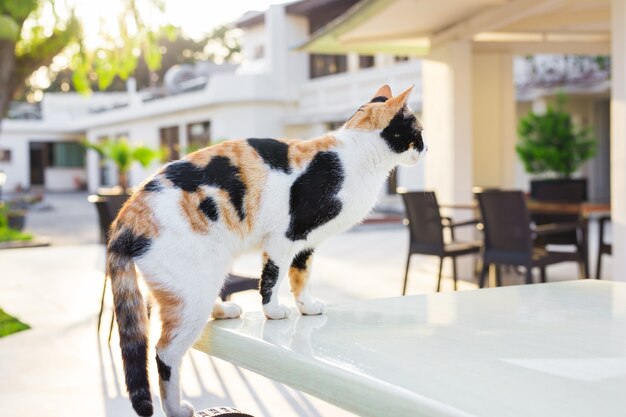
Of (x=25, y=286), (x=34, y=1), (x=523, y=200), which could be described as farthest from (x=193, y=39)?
(x=523, y=200)

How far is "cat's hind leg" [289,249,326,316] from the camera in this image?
1.71 metres

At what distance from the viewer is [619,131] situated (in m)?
4.74

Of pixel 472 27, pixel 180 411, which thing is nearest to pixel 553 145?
pixel 472 27

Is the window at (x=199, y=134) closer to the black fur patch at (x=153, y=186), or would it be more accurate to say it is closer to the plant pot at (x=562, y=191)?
the plant pot at (x=562, y=191)

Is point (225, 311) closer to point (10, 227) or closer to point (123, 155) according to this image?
→ point (123, 155)

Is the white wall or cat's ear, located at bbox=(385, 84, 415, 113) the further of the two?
the white wall

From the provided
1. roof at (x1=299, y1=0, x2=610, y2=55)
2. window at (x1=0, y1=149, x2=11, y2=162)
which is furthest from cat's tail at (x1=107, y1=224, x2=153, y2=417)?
window at (x1=0, y1=149, x2=11, y2=162)

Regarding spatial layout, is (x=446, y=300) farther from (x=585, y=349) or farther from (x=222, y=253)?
(x=222, y=253)

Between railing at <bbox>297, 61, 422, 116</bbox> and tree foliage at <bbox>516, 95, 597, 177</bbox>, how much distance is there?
10.4 ft

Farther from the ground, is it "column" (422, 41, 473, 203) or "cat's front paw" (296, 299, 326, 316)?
"column" (422, 41, 473, 203)

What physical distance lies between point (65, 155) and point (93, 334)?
103ft

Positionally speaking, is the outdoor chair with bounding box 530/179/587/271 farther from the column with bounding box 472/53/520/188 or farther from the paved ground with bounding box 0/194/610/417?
the column with bounding box 472/53/520/188

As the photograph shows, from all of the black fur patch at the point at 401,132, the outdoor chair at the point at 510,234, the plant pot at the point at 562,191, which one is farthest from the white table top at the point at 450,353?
the plant pot at the point at 562,191

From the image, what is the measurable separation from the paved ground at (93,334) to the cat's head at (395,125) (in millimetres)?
700
